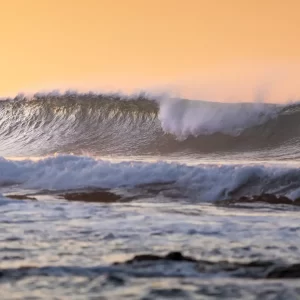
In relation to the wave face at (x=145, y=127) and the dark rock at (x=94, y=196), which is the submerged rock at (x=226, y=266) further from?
the wave face at (x=145, y=127)

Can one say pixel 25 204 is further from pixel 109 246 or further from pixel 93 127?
pixel 93 127

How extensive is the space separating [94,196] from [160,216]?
7.30 ft

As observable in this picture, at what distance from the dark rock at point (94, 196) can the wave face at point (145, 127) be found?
19.4 ft

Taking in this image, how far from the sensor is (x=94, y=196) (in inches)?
337

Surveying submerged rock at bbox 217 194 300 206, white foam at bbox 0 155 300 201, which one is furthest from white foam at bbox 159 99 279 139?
submerged rock at bbox 217 194 300 206

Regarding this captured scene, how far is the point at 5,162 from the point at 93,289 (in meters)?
8.02

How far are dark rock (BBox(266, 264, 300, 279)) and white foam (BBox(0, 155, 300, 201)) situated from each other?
4063 mm

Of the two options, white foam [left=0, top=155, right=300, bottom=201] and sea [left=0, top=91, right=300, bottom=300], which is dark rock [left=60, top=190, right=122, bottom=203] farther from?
white foam [left=0, top=155, right=300, bottom=201]

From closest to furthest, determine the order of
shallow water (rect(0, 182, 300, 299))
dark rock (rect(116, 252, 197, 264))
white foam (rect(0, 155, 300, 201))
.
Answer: shallow water (rect(0, 182, 300, 299)) < dark rock (rect(116, 252, 197, 264)) < white foam (rect(0, 155, 300, 201))

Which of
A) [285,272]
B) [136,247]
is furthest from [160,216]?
[285,272]

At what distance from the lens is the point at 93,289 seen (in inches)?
147

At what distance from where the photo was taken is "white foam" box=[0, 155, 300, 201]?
28.8ft

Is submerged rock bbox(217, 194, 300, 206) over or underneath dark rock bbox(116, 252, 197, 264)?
over

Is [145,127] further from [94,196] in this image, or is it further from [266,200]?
[266,200]
